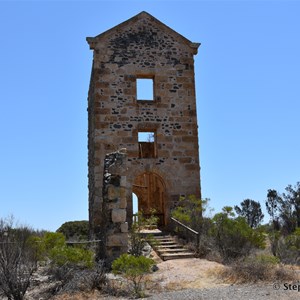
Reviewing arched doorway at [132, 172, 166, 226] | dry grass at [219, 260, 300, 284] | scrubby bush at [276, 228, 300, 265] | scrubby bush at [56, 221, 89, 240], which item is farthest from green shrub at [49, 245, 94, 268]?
scrubby bush at [56, 221, 89, 240]

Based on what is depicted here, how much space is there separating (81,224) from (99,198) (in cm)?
1702

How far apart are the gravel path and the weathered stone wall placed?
10.0 ft

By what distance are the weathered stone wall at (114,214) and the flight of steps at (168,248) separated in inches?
86.3

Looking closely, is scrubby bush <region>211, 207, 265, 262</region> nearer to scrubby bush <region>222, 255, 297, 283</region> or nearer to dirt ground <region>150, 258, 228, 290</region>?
dirt ground <region>150, 258, 228, 290</region>

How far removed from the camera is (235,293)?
8.73 meters

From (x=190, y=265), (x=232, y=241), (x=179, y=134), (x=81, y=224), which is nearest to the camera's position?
(x=190, y=265)

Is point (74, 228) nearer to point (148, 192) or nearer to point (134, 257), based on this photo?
point (148, 192)

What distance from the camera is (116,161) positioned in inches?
501

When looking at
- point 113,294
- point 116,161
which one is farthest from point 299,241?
point 113,294

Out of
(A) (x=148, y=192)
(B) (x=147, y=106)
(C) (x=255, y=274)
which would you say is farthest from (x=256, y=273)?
(A) (x=148, y=192)

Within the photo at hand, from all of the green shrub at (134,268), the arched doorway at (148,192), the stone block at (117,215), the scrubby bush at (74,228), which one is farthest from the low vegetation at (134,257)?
the scrubby bush at (74,228)

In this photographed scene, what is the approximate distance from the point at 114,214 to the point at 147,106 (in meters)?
7.38

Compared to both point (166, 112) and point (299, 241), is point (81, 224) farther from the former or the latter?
point (299, 241)

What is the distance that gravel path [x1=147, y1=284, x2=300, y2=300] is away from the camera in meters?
8.37
